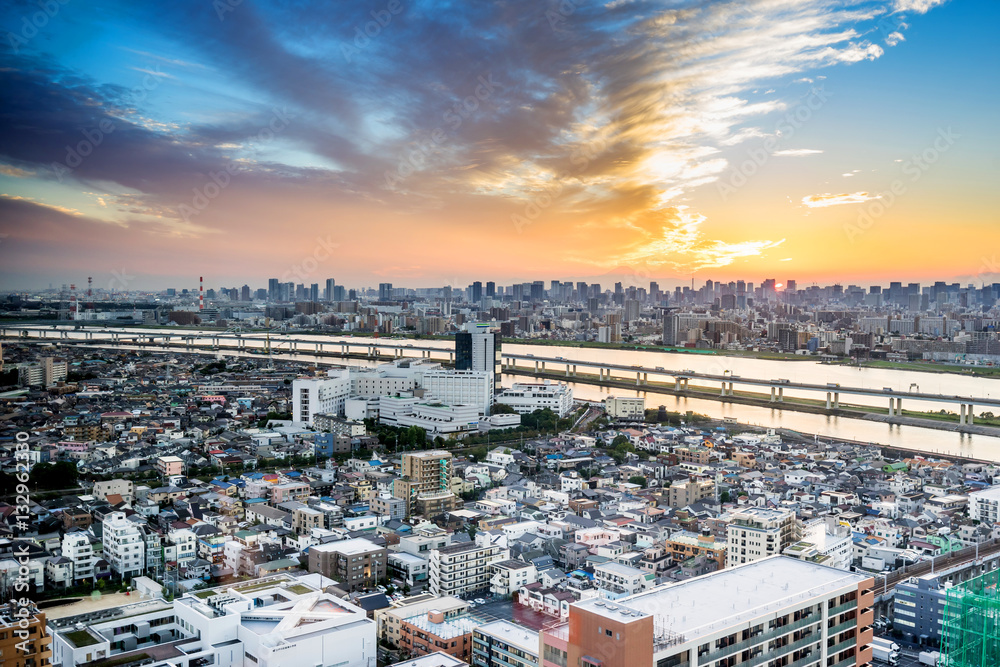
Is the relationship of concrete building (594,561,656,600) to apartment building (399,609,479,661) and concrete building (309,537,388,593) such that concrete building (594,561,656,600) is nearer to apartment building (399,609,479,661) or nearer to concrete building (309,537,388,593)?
apartment building (399,609,479,661)

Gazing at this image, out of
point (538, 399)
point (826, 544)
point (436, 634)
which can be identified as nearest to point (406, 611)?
point (436, 634)

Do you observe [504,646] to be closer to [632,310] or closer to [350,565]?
[350,565]

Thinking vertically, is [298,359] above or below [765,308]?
below

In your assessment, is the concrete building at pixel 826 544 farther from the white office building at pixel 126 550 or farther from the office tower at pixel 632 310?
the office tower at pixel 632 310

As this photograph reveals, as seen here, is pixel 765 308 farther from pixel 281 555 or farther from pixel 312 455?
pixel 281 555

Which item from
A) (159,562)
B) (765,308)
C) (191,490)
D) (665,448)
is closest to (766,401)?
(665,448)

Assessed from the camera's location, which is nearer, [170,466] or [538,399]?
[170,466]
